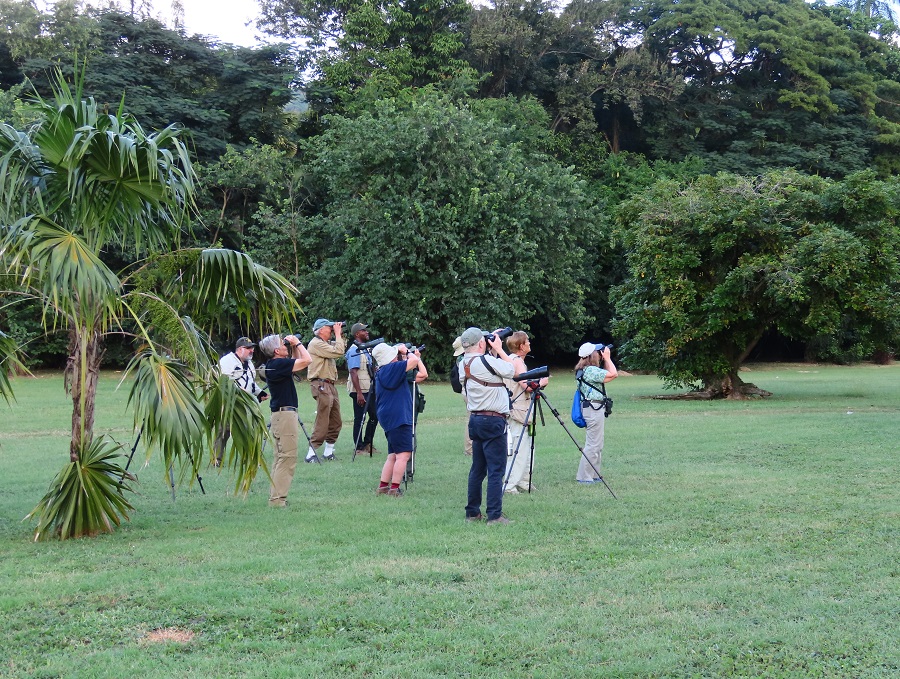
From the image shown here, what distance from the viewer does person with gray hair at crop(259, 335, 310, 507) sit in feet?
33.0

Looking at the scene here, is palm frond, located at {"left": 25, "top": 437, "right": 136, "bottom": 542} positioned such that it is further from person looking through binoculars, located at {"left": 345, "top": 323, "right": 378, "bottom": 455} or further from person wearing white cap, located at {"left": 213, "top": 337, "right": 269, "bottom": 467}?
person looking through binoculars, located at {"left": 345, "top": 323, "right": 378, "bottom": 455}

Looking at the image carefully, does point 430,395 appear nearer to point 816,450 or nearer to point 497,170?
point 497,170

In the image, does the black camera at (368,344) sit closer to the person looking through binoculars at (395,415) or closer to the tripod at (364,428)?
the tripod at (364,428)

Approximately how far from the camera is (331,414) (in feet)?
47.3

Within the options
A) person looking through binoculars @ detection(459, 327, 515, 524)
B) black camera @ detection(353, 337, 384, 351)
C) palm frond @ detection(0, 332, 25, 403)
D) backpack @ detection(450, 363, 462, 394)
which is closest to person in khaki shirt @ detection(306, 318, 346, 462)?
black camera @ detection(353, 337, 384, 351)

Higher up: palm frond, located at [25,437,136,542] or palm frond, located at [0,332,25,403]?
palm frond, located at [0,332,25,403]

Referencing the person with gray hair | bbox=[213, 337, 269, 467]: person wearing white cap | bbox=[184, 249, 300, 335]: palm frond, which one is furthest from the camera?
bbox=[213, 337, 269, 467]: person wearing white cap

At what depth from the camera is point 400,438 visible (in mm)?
10539

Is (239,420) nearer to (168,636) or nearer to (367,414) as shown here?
(168,636)

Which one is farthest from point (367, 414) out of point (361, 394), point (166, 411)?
point (166, 411)

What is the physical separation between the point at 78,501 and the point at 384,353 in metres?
4.39

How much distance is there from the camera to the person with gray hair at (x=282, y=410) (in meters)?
10.1

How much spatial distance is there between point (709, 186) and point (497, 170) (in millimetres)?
11900

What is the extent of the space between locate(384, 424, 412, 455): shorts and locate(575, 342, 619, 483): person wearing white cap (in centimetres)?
215
